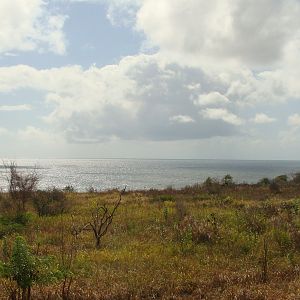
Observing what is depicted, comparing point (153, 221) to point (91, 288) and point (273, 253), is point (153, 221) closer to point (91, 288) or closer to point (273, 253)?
point (273, 253)

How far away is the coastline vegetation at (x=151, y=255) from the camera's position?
27.3 feet

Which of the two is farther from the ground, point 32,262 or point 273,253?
point 32,262

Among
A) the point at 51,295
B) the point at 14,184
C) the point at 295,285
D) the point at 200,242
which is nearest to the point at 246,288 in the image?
the point at 295,285

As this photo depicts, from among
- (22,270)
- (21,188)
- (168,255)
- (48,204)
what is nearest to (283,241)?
(168,255)

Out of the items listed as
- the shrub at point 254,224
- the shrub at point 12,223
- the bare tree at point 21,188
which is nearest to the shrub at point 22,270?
the shrub at point 12,223

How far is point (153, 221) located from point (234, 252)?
21.8ft

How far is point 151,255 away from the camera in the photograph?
12.5m

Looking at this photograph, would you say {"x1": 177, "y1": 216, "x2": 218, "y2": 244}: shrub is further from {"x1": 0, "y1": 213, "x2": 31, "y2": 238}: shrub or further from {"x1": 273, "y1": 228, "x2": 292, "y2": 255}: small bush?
{"x1": 0, "y1": 213, "x2": 31, "y2": 238}: shrub

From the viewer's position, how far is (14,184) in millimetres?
24641

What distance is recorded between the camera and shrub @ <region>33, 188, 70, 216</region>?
22781 millimetres

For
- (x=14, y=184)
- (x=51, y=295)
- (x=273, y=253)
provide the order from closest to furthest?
(x=51, y=295) < (x=273, y=253) < (x=14, y=184)

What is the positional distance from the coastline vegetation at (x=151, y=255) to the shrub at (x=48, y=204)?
0.28ft

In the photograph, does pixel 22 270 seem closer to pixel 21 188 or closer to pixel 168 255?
pixel 168 255

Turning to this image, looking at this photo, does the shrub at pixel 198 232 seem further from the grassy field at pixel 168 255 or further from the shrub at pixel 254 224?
the shrub at pixel 254 224
